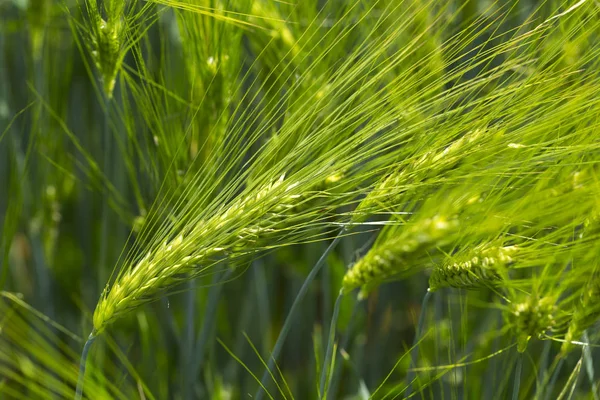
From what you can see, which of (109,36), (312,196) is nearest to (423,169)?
(312,196)

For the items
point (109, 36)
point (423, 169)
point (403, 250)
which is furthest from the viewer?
point (109, 36)

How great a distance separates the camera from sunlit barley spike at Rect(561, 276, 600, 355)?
23.8 inches

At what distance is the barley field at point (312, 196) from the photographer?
23.1 inches

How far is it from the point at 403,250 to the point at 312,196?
14 centimetres

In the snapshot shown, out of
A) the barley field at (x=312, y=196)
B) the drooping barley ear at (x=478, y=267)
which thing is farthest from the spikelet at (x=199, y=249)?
the drooping barley ear at (x=478, y=267)

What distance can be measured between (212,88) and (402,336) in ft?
2.26

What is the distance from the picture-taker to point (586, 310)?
606mm

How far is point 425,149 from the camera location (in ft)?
1.96

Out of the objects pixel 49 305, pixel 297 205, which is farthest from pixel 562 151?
pixel 49 305

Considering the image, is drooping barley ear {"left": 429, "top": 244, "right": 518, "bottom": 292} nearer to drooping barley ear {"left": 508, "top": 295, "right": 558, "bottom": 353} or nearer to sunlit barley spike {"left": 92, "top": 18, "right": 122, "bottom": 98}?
drooping barley ear {"left": 508, "top": 295, "right": 558, "bottom": 353}

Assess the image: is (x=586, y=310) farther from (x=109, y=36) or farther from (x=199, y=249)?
(x=109, y=36)

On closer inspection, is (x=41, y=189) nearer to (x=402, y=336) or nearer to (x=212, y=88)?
(x=212, y=88)

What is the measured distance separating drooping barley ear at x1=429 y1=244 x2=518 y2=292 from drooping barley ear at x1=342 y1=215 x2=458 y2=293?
0.21 ft

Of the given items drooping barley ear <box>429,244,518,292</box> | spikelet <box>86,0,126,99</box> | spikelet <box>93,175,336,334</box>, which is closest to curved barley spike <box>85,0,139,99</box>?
spikelet <box>86,0,126,99</box>
